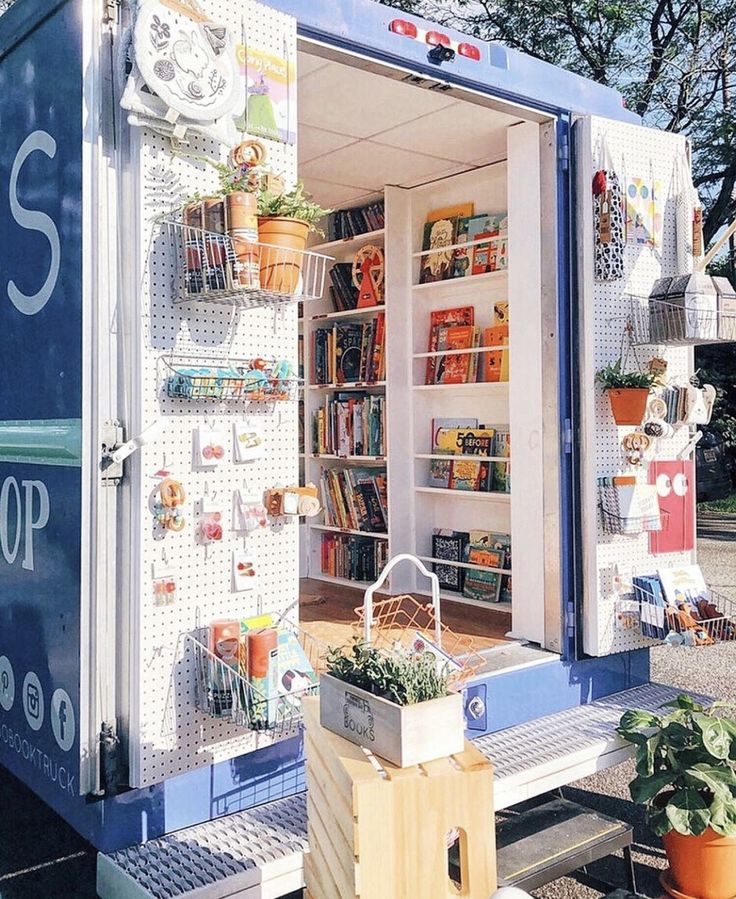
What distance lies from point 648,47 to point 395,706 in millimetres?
12737

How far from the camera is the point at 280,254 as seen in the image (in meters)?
2.62

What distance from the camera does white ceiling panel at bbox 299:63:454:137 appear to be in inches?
144

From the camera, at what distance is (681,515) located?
4098 mm

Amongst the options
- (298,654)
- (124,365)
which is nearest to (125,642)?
(298,654)

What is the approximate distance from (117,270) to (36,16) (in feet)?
3.04

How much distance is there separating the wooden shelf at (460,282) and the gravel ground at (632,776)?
7.99 ft

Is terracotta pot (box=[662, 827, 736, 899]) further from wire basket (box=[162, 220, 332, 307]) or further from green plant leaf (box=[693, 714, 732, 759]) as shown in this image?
wire basket (box=[162, 220, 332, 307])

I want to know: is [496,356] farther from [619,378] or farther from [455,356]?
[619,378]

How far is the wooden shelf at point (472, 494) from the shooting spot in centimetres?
498

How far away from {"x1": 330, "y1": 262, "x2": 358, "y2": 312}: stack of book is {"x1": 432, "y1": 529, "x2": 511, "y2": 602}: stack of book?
5.34ft

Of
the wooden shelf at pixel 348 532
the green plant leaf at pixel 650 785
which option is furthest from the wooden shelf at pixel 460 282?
the green plant leaf at pixel 650 785

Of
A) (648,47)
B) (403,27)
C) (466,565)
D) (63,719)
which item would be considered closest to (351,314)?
(466,565)

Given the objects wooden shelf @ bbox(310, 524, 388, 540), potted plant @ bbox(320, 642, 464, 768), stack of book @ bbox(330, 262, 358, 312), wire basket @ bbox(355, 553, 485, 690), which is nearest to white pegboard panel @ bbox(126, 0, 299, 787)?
wire basket @ bbox(355, 553, 485, 690)

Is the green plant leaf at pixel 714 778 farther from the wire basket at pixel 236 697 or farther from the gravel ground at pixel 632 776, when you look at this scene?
the wire basket at pixel 236 697
